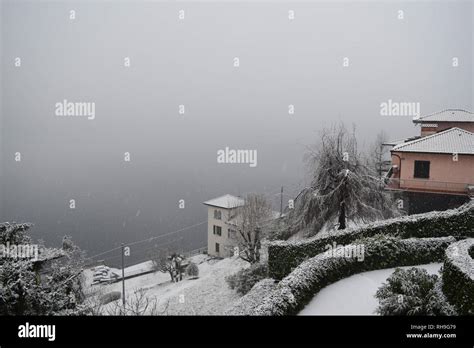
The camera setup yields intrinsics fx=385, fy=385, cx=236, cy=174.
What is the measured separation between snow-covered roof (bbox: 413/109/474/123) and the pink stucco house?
5379 mm

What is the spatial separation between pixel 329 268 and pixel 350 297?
1377mm

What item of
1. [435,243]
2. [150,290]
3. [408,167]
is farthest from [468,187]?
[150,290]

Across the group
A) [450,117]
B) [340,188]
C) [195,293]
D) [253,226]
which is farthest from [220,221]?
[450,117]

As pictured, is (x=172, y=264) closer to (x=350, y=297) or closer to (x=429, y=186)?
(x=429, y=186)

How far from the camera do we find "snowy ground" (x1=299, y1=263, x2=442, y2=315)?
33.1 feet

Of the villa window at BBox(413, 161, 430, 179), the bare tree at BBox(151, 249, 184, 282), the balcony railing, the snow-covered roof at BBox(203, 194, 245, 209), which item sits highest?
the villa window at BBox(413, 161, 430, 179)

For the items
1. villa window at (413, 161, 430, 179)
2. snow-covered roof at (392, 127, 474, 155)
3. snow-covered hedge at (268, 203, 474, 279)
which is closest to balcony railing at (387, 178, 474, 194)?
villa window at (413, 161, 430, 179)

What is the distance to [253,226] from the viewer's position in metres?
28.7

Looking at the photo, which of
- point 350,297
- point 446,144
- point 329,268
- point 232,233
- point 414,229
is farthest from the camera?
point 232,233

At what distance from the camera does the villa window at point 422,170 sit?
2483 centimetres

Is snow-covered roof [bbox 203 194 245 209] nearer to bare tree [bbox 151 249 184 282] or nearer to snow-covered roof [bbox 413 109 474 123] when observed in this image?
bare tree [bbox 151 249 184 282]

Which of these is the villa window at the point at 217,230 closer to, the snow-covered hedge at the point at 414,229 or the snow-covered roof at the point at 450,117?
the snow-covered roof at the point at 450,117

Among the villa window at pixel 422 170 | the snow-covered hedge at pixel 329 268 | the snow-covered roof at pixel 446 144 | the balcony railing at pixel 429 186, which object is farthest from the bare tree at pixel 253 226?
the snow-covered hedge at pixel 329 268
